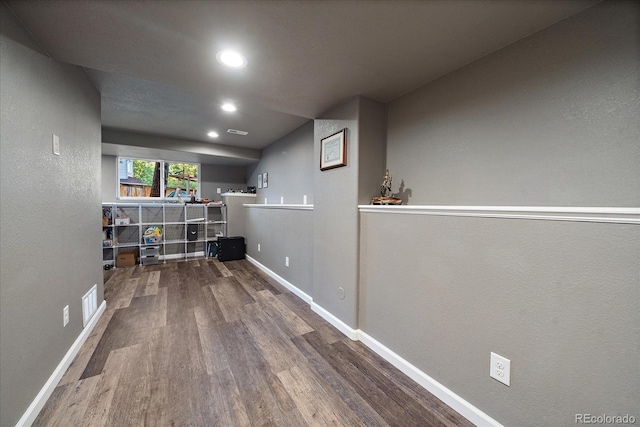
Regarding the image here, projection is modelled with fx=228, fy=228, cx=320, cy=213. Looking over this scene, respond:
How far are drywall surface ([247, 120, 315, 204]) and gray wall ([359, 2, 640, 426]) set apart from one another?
5.73 ft

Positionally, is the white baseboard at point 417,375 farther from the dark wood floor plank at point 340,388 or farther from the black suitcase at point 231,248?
the black suitcase at point 231,248

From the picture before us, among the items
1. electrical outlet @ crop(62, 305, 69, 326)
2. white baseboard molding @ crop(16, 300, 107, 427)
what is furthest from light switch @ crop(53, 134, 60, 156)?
white baseboard molding @ crop(16, 300, 107, 427)

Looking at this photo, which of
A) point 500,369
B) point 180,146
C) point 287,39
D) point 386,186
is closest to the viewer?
point 500,369

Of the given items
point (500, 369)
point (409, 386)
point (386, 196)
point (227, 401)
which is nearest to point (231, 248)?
point (227, 401)

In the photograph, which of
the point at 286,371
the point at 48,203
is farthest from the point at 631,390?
the point at 48,203

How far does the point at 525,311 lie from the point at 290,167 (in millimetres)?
3139

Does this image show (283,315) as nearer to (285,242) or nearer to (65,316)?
(285,242)

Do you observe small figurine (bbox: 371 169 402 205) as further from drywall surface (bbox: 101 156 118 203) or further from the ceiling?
drywall surface (bbox: 101 156 118 203)

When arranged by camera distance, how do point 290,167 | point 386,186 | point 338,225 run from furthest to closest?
point 290,167
point 338,225
point 386,186

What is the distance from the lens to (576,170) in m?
1.10

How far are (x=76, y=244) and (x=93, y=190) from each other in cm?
64

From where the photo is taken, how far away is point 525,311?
1.06 meters

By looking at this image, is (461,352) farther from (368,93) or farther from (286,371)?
(368,93)

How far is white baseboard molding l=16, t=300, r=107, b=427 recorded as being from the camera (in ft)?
3.77
